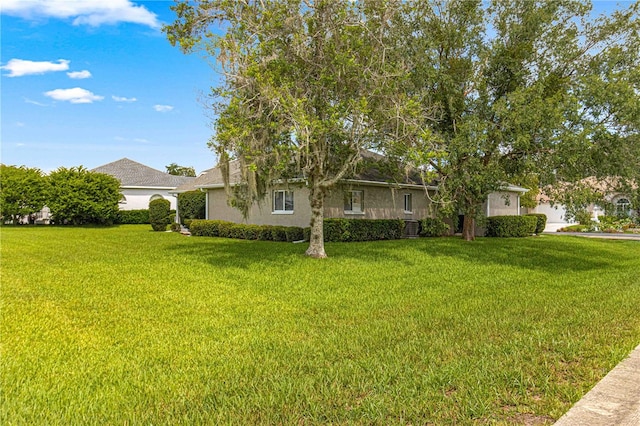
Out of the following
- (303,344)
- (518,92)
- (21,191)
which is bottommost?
(303,344)

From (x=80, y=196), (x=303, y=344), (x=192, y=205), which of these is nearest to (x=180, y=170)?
(x=80, y=196)

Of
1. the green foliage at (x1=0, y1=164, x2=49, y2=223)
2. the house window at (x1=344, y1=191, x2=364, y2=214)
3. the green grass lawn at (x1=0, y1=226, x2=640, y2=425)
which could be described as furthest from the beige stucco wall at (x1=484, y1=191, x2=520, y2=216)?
the green foliage at (x1=0, y1=164, x2=49, y2=223)

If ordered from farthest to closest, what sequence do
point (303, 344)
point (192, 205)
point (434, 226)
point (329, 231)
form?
1. point (192, 205)
2. point (329, 231)
3. point (434, 226)
4. point (303, 344)

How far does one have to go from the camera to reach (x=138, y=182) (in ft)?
122

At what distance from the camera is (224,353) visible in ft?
15.2

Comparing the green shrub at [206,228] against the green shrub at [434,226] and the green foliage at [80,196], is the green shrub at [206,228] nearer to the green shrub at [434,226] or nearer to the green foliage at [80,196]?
the green shrub at [434,226]

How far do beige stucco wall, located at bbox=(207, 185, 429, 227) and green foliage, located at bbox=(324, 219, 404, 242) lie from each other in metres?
1.09

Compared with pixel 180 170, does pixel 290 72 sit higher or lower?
lower

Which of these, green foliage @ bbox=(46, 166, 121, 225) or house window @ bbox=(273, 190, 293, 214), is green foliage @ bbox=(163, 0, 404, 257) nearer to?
house window @ bbox=(273, 190, 293, 214)

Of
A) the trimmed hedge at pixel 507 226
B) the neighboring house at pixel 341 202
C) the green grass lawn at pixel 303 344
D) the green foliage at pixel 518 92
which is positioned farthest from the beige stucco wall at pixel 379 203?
the green grass lawn at pixel 303 344

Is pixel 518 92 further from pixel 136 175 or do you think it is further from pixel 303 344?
pixel 136 175

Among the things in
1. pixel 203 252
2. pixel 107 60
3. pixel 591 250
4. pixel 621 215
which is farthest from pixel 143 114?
pixel 591 250

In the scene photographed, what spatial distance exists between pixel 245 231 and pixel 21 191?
1866 centimetres

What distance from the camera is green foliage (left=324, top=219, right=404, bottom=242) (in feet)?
59.1
